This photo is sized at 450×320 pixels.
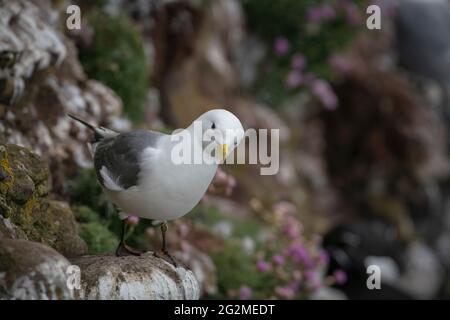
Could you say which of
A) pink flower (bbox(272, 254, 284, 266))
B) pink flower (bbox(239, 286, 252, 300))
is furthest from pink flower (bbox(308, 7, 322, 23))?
pink flower (bbox(239, 286, 252, 300))

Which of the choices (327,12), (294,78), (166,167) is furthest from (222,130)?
(294,78)

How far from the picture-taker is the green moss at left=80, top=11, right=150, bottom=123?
5828 mm

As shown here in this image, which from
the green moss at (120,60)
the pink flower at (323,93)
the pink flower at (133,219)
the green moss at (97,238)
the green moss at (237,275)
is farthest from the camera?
the pink flower at (323,93)

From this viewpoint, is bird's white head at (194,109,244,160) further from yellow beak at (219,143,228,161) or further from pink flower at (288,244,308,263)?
pink flower at (288,244,308,263)

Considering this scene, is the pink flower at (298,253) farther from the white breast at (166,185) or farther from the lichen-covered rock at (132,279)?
the white breast at (166,185)

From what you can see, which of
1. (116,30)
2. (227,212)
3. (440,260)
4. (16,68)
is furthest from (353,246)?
(16,68)

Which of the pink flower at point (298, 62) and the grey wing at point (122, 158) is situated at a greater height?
the pink flower at point (298, 62)

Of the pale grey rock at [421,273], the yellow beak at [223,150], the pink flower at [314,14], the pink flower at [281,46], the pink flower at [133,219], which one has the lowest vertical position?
the pale grey rock at [421,273]

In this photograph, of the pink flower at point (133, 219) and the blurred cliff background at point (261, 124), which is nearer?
the pink flower at point (133, 219)

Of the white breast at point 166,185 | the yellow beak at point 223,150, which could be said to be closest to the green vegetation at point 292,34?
the white breast at point 166,185

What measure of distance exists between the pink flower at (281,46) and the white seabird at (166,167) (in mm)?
5340

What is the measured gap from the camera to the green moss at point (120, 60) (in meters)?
5.83

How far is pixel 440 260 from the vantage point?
31.0 ft

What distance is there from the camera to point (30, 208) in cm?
340
